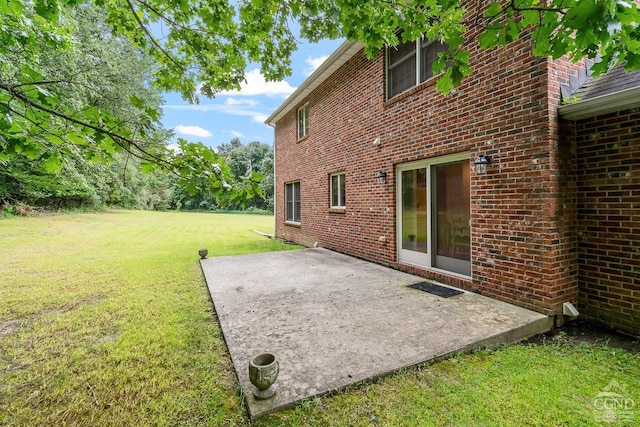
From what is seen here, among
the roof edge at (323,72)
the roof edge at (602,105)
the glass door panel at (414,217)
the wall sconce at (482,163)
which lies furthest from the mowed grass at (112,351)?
the roof edge at (323,72)

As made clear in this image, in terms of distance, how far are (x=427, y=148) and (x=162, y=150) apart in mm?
4297

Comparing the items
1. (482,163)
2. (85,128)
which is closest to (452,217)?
(482,163)

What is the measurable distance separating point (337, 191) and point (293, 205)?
3593mm

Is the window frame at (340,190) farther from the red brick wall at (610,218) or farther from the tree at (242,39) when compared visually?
the red brick wall at (610,218)

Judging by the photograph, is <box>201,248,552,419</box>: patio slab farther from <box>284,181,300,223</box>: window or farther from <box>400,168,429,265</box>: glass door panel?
<box>284,181,300,223</box>: window

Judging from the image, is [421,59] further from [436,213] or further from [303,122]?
[303,122]

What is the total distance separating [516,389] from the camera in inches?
89.5

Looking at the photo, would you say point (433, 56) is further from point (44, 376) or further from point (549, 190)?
point (44, 376)

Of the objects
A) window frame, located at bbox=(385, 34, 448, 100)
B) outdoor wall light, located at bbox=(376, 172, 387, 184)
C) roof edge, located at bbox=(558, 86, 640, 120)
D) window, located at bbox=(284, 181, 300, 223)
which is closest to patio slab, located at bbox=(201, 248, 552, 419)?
outdoor wall light, located at bbox=(376, 172, 387, 184)

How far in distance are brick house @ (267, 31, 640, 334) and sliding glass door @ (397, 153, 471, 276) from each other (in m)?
0.02

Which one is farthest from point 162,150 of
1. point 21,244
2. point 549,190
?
point 21,244

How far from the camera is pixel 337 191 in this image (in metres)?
8.42

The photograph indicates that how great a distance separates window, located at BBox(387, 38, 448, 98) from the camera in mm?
5184

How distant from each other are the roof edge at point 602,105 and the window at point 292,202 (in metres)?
8.53
